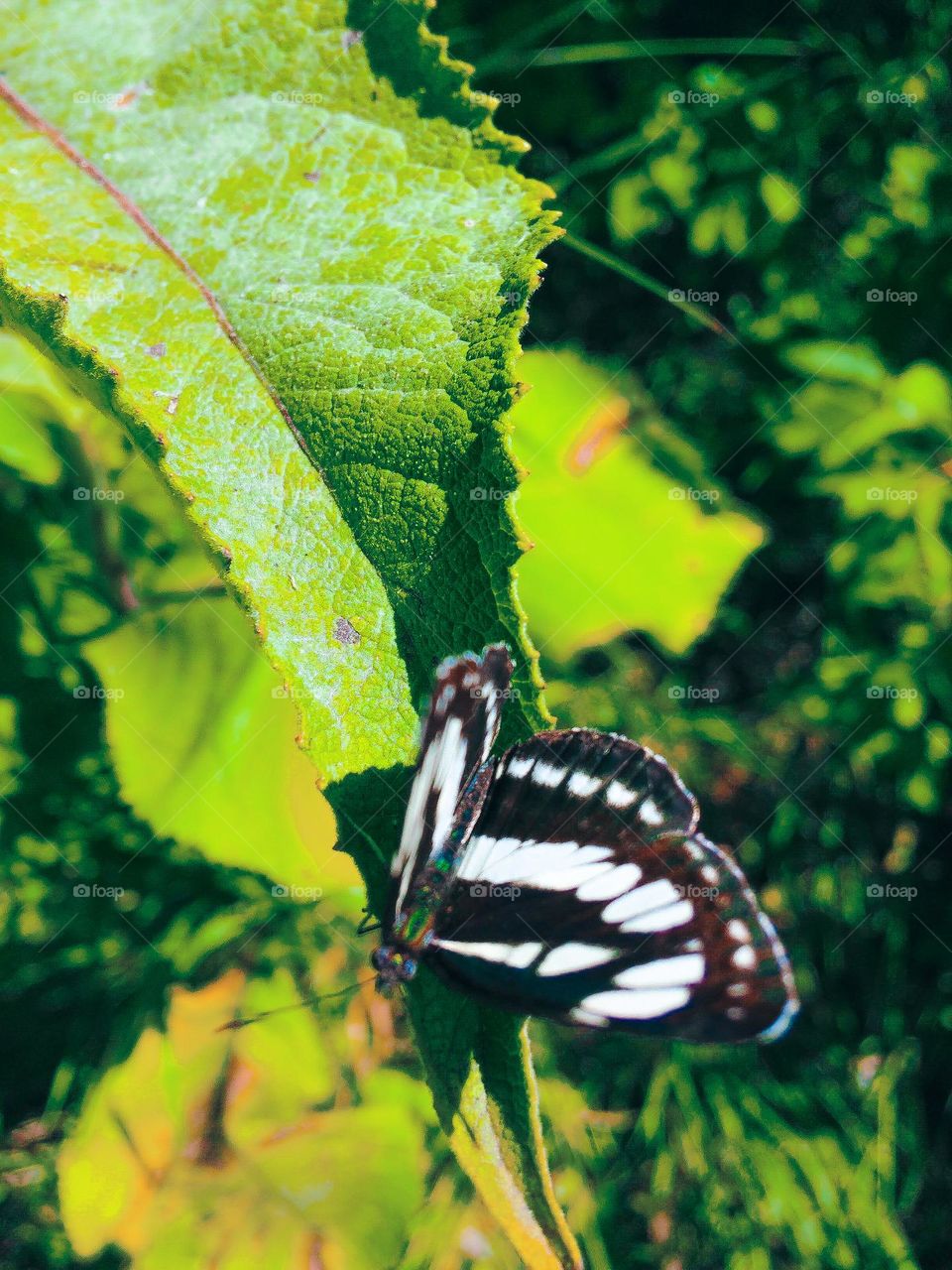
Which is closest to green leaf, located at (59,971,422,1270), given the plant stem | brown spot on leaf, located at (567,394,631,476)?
brown spot on leaf, located at (567,394,631,476)

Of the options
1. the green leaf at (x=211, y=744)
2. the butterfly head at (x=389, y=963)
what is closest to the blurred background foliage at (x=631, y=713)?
the green leaf at (x=211, y=744)

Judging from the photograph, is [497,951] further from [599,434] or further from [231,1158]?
[599,434]

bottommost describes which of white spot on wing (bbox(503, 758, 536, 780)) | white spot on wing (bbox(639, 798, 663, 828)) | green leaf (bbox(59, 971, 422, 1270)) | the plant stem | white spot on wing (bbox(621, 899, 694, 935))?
green leaf (bbox(59, 971, 422, 1270))

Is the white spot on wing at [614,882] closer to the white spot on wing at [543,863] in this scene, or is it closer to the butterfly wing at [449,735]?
the white spot on wing at [543,863]

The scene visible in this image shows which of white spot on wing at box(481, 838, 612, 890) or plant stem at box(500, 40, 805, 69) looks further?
plant stem at box(500, 40, 805, 69)

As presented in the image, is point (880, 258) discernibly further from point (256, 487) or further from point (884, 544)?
point (256, 487)

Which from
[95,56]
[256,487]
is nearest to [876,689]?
[256,487]

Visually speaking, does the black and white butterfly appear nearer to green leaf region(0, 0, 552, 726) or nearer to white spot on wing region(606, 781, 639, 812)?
white spot on wing region(606, 781, 639, 812)

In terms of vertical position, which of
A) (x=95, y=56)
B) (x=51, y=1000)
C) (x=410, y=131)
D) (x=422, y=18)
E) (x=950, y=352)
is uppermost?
(x=950, y=352)
